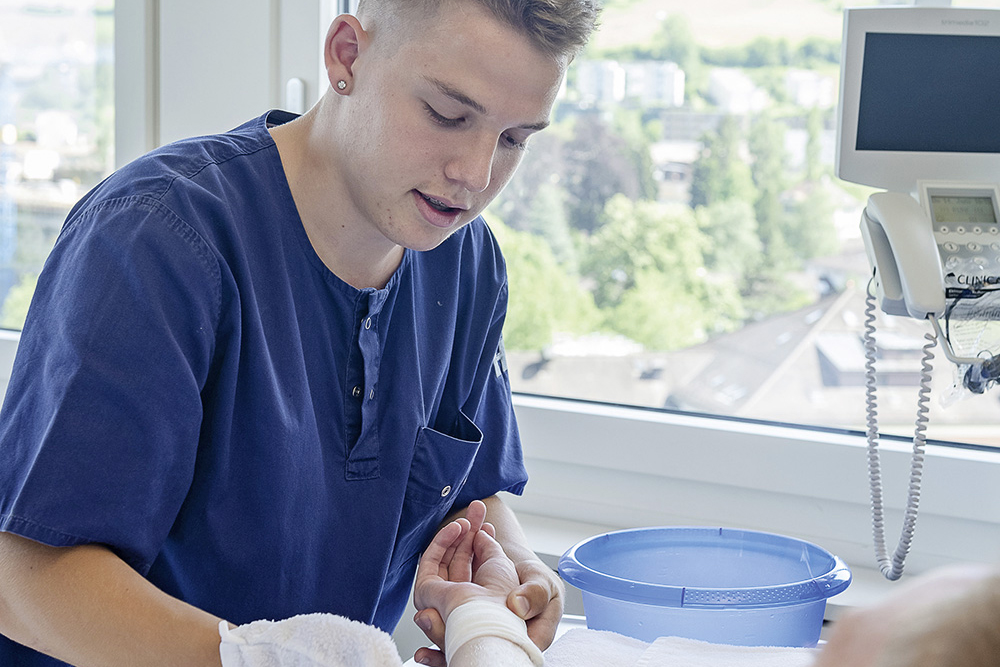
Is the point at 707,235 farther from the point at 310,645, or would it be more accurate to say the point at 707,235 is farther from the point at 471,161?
the point at 310,645

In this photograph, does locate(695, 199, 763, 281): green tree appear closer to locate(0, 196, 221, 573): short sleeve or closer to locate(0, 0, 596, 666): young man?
locate(0, 0, 596, 666): young man

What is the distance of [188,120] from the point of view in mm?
1962

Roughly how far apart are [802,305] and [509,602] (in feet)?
2.91

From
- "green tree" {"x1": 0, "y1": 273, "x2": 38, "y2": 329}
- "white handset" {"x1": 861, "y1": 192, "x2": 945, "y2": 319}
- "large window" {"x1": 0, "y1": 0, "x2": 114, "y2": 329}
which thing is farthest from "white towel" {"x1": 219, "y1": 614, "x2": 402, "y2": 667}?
"green tree" {"x1": 0, "y1": 273, "x2": 38, "y2": 329}

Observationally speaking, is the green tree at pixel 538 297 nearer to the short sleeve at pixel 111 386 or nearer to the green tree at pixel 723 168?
the green tree at pixel 723 168

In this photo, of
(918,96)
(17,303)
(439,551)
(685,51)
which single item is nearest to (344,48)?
(439,551)

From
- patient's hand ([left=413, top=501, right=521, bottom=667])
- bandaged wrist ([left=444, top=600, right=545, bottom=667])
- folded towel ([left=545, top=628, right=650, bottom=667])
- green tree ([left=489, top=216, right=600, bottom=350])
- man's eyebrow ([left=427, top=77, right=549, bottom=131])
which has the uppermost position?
man's eyebrow ([left=427, top=77, right=549, bottom=131])

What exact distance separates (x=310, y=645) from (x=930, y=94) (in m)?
1.01

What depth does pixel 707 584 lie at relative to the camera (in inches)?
51.4

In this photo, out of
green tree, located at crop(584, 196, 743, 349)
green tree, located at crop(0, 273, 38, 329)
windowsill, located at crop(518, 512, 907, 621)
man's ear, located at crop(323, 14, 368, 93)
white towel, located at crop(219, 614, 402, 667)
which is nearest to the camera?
white towel, located at crop(219, 614, 402, 667)

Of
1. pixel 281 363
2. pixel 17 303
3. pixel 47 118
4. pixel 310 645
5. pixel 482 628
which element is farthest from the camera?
pixel 17 303

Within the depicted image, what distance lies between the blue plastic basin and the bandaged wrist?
0.13 metres

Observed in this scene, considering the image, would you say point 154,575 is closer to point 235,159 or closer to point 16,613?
point 16,613

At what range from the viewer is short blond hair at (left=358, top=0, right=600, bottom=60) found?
3.41ft
